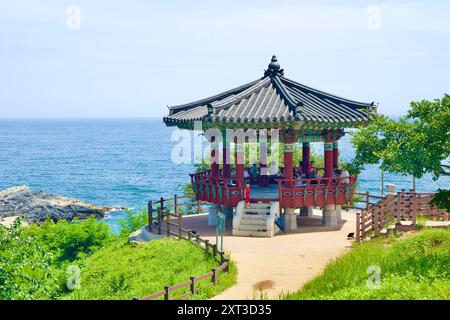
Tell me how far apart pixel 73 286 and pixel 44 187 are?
72.4 metres


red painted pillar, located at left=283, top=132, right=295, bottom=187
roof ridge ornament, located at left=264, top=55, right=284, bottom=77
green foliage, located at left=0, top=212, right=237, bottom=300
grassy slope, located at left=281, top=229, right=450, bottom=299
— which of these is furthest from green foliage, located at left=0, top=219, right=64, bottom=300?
roof ridge ornament, located at left=264, top=55, right=284, bottom=77

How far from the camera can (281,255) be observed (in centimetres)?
2292

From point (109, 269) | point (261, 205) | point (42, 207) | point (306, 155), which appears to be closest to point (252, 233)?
point (261, 205)

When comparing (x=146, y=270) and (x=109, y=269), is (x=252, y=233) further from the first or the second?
(x=109, y=269)

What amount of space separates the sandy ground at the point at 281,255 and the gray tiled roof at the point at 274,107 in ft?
15.7

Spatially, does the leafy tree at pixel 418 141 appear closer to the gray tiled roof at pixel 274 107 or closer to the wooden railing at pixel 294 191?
the gray tiled roof at pixel 274 107

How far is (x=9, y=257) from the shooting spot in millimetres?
20547

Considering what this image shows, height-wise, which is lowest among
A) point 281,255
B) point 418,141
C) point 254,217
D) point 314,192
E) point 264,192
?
point 281,255

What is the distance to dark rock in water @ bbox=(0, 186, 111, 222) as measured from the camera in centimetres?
6138

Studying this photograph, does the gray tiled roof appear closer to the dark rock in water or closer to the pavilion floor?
the pavilion floor

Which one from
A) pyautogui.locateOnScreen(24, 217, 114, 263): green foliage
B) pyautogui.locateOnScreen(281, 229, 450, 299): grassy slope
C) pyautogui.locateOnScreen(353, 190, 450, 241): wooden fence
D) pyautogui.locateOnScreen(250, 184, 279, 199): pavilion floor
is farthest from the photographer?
pyautogui.locateOnScreen(24, 217, 114, 263): green foliage

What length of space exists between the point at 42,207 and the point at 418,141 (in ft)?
163

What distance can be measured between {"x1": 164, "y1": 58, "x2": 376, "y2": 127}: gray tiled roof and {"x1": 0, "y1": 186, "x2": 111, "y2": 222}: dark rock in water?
33.5 metres

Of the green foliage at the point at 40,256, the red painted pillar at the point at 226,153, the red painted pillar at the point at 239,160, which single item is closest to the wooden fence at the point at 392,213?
the red painted pillar at the point at 239,160
